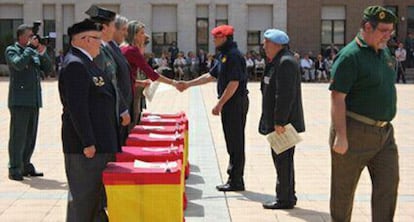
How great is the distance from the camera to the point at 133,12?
43.6 m

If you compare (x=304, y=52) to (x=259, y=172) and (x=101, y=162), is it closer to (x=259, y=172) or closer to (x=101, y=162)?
(x=259, y=172)

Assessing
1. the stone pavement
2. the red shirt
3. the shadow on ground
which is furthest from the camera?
the shadow on ground

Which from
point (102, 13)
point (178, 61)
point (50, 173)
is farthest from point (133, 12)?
point (102, 13)

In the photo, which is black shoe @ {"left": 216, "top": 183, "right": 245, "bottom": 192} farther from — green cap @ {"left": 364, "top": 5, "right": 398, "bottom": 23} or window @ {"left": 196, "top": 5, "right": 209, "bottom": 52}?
window @ {"left": 196, "top": 5, "right": 209, "bottom": 52}

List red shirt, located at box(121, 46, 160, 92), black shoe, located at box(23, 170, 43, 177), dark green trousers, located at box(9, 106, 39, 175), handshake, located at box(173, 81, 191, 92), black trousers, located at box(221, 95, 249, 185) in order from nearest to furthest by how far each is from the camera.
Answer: red shirt, located at box(121, 46, 160, 92), black trousers, located at box(221, 95, 249, 185), dark green trousers, located at box(9, 106, 39, 175), black shoe, located at box(23, 170, 43, 177), handshake, located at box(173, 81, 191, 92)

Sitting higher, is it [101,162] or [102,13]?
[102,13]

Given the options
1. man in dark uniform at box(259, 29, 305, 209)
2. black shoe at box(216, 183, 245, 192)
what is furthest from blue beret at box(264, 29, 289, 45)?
black shoe at box(216, 183, 245, 192)

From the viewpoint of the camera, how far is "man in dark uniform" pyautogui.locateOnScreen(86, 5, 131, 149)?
6.23 metres

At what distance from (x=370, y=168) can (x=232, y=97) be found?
2.84 m

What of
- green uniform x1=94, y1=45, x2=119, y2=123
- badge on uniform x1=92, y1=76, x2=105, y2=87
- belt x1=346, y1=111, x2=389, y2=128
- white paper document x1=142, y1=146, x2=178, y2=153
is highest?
green uniform x1=94, y1=45, x2=119, y2=123

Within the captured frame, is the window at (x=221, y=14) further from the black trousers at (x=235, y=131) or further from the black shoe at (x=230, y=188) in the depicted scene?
the black shoe at (x=230, y=188)

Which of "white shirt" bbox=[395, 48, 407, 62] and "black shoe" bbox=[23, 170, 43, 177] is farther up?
"white shirt" bbox=[395, 48, 407, 62]

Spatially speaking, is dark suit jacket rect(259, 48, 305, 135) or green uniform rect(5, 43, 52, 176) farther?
green uniform rect(5, 43, 52, 176)

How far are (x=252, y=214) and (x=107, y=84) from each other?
8.21 ft
